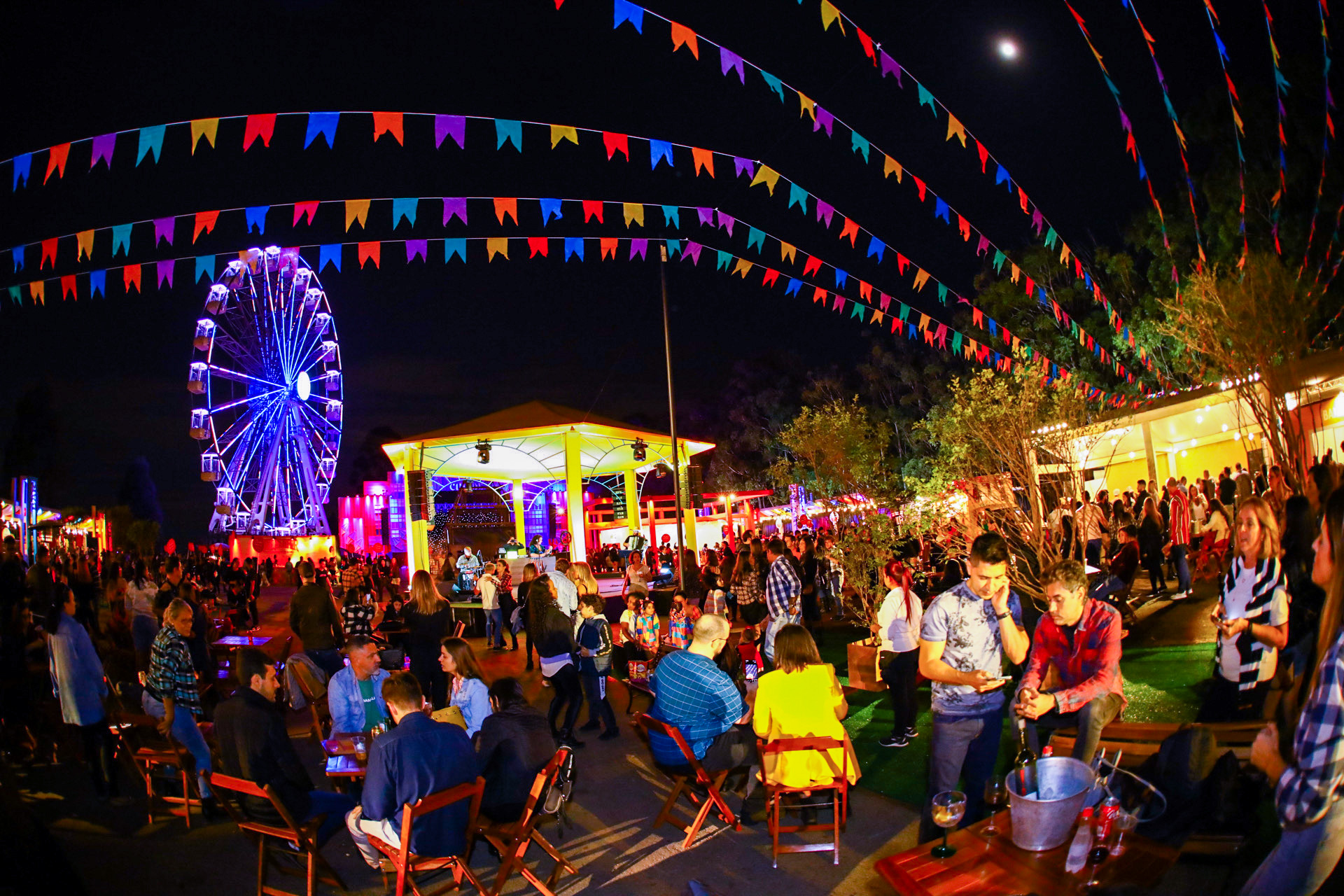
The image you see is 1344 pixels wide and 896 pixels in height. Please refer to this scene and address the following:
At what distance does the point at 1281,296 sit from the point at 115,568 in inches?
770

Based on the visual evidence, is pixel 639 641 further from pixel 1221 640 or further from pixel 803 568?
pixel 1221 640

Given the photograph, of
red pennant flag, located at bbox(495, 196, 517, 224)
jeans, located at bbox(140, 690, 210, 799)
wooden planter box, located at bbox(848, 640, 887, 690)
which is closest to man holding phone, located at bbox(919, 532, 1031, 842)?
wooden planter box, located at bbox(848, 640, 887, 690)

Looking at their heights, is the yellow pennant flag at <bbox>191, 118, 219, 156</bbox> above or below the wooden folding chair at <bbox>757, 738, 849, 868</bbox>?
above

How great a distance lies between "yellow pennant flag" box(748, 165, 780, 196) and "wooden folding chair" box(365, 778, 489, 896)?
20.0 feet

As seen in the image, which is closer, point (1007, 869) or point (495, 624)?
point (1007, 869)

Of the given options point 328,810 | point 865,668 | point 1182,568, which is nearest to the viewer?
point 328,810

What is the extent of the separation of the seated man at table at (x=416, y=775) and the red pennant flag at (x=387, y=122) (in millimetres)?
4426

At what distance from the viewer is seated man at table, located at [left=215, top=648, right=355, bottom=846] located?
15.1 ft

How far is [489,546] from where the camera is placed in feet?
90.8

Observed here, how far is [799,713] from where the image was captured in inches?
186

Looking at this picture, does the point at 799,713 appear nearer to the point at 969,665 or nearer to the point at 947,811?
the point at 969,665

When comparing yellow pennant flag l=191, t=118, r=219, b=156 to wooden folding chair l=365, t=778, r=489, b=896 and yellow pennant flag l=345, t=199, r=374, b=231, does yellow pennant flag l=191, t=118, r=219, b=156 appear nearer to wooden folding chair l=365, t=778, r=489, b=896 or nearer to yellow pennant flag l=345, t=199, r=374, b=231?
yellow pennant flag l=345, t=199, r=374, b=231

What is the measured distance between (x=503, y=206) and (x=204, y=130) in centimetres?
259

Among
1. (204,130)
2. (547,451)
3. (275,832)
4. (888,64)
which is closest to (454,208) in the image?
(204,130)
